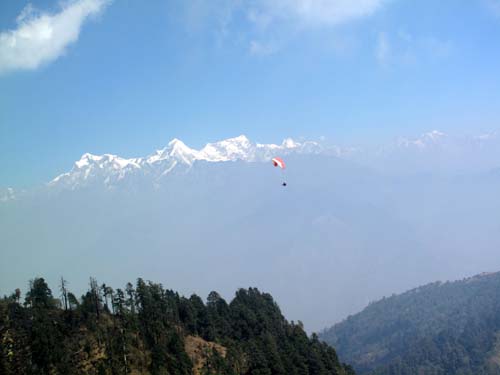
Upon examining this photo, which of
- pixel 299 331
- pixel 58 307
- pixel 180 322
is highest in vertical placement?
pixel 58 307

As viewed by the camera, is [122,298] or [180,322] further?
[180,322]

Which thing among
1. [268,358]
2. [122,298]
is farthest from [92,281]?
[268,358]

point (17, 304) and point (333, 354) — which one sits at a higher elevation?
point (17, 304)

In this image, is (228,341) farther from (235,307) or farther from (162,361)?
(162,361)

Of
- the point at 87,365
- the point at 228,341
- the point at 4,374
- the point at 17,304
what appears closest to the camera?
the point at 4,374

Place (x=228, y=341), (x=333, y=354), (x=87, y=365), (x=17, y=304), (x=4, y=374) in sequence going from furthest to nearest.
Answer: (x=333, y=354) < (x=228, y=341) < (x=17, y=304) < (x=87, y=365) < (x=4, y=374)

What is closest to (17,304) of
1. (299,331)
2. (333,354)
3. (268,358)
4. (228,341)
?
(228,341)

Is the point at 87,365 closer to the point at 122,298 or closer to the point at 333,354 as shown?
the point at 122,298
